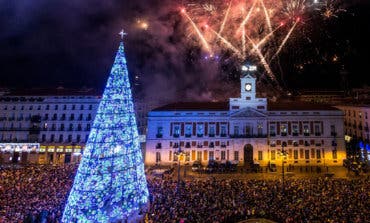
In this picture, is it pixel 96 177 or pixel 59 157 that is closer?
pixel 96 177

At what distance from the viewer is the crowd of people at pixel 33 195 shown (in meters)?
17.6

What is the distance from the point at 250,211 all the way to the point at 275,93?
6205 cm

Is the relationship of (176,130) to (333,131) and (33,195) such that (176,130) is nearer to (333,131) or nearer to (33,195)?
(333,131)

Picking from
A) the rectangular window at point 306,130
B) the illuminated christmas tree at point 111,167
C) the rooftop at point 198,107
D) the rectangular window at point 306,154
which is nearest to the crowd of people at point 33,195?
the illuminated christmas tree at point 111,167

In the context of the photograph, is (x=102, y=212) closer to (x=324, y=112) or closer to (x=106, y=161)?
(x=106, y=161)

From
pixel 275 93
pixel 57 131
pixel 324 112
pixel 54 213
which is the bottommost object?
pixel 54 213

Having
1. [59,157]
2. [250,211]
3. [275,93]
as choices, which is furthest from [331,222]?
[275,93]

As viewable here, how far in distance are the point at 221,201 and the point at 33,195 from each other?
15266mm

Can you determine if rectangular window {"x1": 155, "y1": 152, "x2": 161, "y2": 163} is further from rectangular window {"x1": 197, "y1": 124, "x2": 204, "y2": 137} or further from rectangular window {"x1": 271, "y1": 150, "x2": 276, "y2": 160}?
rectangular window {"x1": 271, "y1": 150, "x2": 276, "y2": 160}

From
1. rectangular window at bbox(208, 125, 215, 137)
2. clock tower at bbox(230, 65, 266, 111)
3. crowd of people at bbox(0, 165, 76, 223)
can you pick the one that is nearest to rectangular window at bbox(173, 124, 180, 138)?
rectangular window at bbox(208, 125, 215, 137)

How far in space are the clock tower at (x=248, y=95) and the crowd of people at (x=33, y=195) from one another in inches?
1177

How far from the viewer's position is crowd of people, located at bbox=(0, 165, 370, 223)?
55.5 ft

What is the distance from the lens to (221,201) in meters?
20.5

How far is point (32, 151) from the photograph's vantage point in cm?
4884
